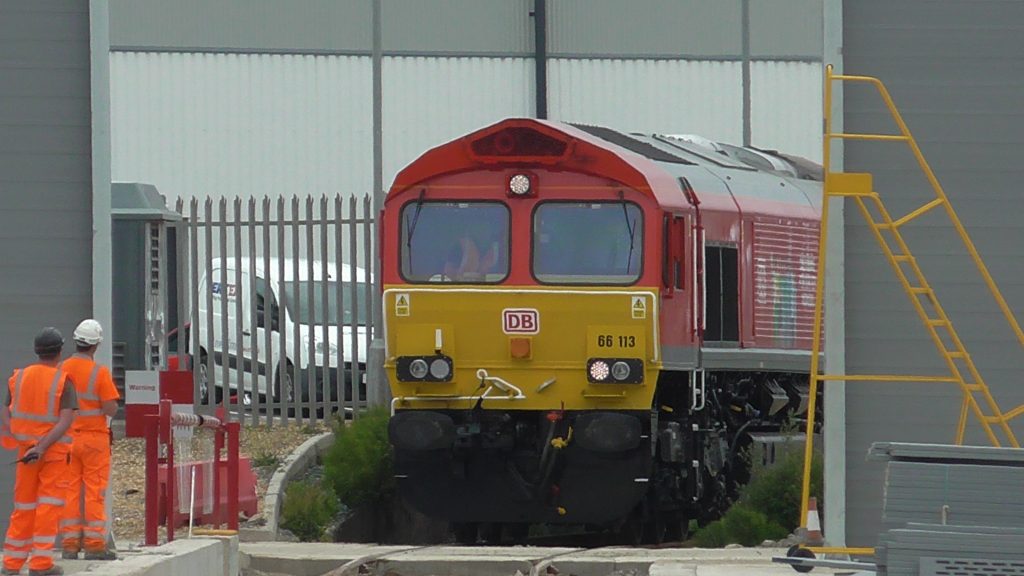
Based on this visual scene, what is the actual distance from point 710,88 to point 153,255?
17128 mm

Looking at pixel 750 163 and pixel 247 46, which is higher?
pixel 247 46

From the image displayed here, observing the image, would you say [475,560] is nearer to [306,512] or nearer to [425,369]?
[425,369]

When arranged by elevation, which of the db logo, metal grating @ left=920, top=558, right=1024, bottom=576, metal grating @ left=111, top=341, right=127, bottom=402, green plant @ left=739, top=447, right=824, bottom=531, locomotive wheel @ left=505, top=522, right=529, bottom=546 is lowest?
locomotive wheel @ left=505, top=522, right=529, bottom=546

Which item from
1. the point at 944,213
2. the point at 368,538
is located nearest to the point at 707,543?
the point at 368,538

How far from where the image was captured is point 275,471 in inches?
683

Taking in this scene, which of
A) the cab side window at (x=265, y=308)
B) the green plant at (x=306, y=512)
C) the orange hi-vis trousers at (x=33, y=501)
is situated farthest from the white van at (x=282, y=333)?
the orange hi-vis trousers at (x=33, y=501)

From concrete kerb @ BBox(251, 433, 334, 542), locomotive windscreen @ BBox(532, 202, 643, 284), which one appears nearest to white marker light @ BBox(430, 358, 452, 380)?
locomotive windscreen @ BBox(532, 202, 643, 284)

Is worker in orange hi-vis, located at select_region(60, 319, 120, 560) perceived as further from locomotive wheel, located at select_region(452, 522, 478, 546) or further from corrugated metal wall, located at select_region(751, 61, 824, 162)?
corrugated metal wall, located at select_region(751, 61, 824, 162)

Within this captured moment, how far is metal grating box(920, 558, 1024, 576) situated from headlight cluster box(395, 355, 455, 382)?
7393 mm

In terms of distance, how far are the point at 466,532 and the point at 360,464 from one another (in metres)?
1.11

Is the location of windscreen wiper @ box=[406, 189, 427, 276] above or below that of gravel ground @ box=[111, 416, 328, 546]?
above

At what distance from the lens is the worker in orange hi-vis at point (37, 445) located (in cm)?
1092

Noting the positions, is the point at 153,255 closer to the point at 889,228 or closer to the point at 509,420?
the point at 509,420

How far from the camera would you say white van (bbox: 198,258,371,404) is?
18.8 metres
